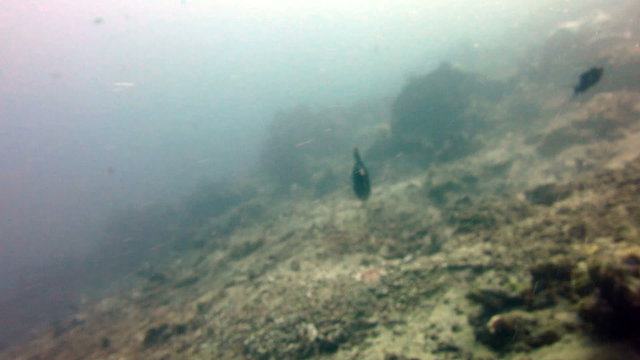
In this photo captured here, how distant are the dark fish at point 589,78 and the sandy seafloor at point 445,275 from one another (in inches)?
88.7

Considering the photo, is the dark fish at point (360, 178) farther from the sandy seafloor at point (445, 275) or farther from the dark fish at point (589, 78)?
the dark fish at point (589, 78)

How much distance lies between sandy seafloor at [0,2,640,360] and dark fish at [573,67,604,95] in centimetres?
225

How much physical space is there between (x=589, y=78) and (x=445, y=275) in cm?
394

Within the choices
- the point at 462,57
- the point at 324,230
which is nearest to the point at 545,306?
the point at 324,230

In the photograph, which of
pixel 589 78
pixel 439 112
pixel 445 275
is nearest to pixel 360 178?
pixel 445 275

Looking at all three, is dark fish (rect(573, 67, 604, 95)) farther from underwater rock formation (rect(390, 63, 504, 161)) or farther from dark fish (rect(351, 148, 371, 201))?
underwater rock formation (rect(390, 63, 504, 161))

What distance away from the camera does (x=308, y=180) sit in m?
21.9

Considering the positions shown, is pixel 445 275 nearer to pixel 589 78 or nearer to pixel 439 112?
pixel 589 78

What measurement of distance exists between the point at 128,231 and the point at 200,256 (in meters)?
15.2

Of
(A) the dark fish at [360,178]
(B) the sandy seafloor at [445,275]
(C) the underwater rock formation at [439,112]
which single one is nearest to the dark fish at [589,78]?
(B) the sandy seafloor at [445,275]

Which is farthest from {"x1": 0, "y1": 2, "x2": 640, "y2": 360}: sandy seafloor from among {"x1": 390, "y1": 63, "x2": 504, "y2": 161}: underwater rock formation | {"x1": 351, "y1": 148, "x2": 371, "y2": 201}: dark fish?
{"x1": 351, "y1": 148, "x2": 371, "y2": 201}: dark fish

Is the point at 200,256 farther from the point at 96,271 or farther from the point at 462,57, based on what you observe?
the point at 462,57

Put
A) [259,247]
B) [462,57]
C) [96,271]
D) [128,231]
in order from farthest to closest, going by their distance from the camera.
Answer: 1. [462,57]
2. [128,231]
3. [96,271]
4. [259,247]

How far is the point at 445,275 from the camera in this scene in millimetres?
6012
